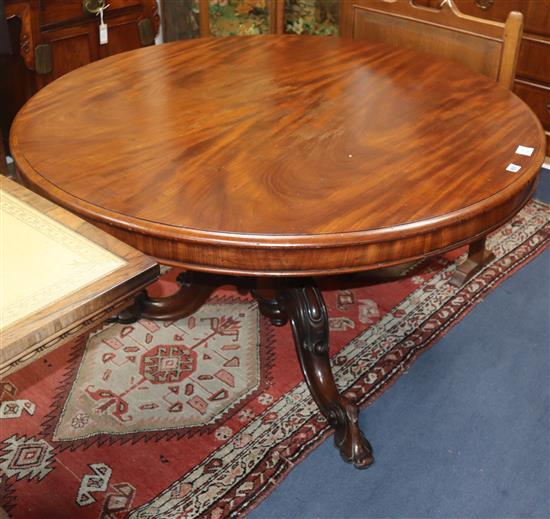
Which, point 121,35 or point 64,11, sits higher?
point 64,11

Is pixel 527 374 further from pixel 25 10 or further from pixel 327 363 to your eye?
pixel 25 10

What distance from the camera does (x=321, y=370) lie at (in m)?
1.57

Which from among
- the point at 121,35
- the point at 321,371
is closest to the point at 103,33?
the point at 121,35

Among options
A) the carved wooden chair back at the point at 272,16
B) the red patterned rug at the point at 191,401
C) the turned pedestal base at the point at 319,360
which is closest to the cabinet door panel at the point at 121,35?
the carved wooden chair back at the point at 272,16

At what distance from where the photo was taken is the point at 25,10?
2.33 meters

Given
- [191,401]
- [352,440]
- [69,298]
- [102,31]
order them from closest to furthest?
[69,298], [352,440], [191,401], [102,31]

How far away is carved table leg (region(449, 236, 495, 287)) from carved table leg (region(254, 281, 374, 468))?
72 cm

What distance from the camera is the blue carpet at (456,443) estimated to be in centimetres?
142

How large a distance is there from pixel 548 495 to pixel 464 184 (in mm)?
747

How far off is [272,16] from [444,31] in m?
1.22

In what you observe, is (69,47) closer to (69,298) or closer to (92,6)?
(92,6)

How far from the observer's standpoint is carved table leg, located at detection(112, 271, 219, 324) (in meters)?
1.87

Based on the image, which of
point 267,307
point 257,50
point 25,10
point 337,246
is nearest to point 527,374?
point 267,307

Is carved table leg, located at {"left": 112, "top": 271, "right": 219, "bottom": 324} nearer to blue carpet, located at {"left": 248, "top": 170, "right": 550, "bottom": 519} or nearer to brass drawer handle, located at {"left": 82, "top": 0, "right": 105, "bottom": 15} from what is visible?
blue carpet, located at {"left": 248, "top": 170, "right": 550, "bottom": 519}
